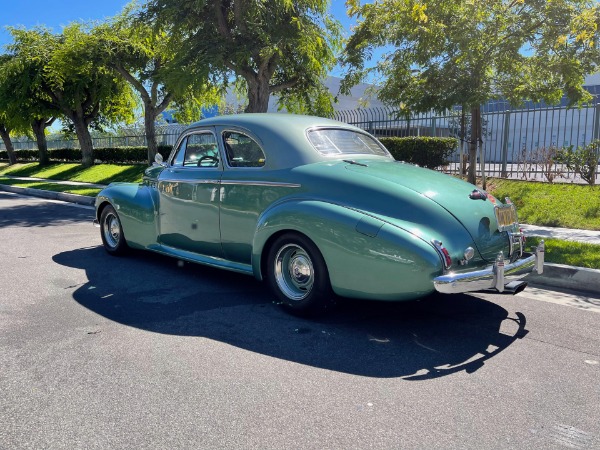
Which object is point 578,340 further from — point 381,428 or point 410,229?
point 381,428

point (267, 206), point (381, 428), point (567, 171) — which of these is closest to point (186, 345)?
point (267, 206)

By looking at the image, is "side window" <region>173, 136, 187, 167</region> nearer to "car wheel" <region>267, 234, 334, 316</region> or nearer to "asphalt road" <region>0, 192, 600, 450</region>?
"asphalt road" <region>0, 192, 600, 450</region>

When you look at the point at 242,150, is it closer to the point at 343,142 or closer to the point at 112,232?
the point at 343,142

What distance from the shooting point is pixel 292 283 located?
4.52 m

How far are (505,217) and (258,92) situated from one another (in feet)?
33.2

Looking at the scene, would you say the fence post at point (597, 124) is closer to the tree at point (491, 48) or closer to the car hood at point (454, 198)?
the tree at point (491, 48)

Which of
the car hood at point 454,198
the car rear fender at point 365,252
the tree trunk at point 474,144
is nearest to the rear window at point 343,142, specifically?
the car hood at point 454,198

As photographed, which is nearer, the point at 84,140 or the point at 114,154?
the point at 84,140

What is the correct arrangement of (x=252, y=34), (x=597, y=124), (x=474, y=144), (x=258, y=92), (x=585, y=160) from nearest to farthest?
(x=474, y=144), (x=585, y=160), (x=597, y=124), (x=252, y=34), (x=258, y=92)

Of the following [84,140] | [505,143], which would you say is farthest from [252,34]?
A: [84,140]

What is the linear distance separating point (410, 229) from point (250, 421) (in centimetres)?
181

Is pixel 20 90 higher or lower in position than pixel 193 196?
higher

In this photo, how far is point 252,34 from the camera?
40.7ft

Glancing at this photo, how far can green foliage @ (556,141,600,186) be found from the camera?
10784 millimetres
